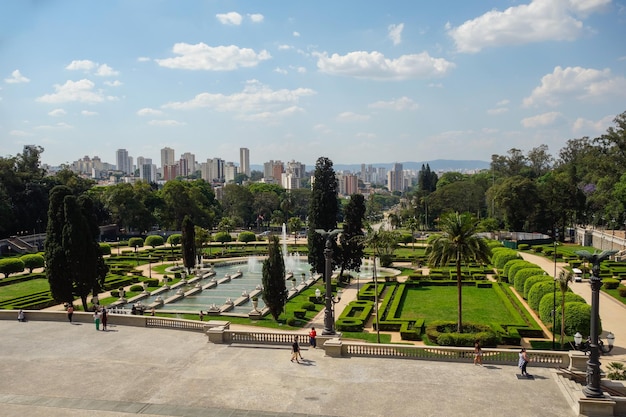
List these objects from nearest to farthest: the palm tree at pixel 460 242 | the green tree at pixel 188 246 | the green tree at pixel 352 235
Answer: the palm tree at pixel 460 242
the green tree at pixel 352 235
the green tree at pixel 188 246

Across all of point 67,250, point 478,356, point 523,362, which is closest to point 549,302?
point 478,356

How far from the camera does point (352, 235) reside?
53.5 m

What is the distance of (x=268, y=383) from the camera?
22.7 meters

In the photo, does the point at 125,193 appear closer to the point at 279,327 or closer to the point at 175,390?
the point at 279,327

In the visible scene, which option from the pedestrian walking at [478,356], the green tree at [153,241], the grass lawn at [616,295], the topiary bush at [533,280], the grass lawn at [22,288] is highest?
the green tree at [153,241]

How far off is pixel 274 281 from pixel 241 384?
1536cm

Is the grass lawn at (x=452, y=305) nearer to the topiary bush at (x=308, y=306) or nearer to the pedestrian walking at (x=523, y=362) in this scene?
the topiary bush at (x=308, y=306)

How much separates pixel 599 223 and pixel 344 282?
204ft

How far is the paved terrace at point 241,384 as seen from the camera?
66.1 ft

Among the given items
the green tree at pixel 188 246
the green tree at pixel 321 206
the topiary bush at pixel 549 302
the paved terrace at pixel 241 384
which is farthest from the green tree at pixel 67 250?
the topiary bush at pixel 549 302

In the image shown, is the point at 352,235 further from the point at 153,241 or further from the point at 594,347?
the point at 153,241

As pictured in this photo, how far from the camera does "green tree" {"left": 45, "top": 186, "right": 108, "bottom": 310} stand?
3753cm

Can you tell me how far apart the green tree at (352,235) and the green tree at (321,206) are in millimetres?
1051

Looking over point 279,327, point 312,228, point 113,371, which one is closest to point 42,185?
point 312,228
